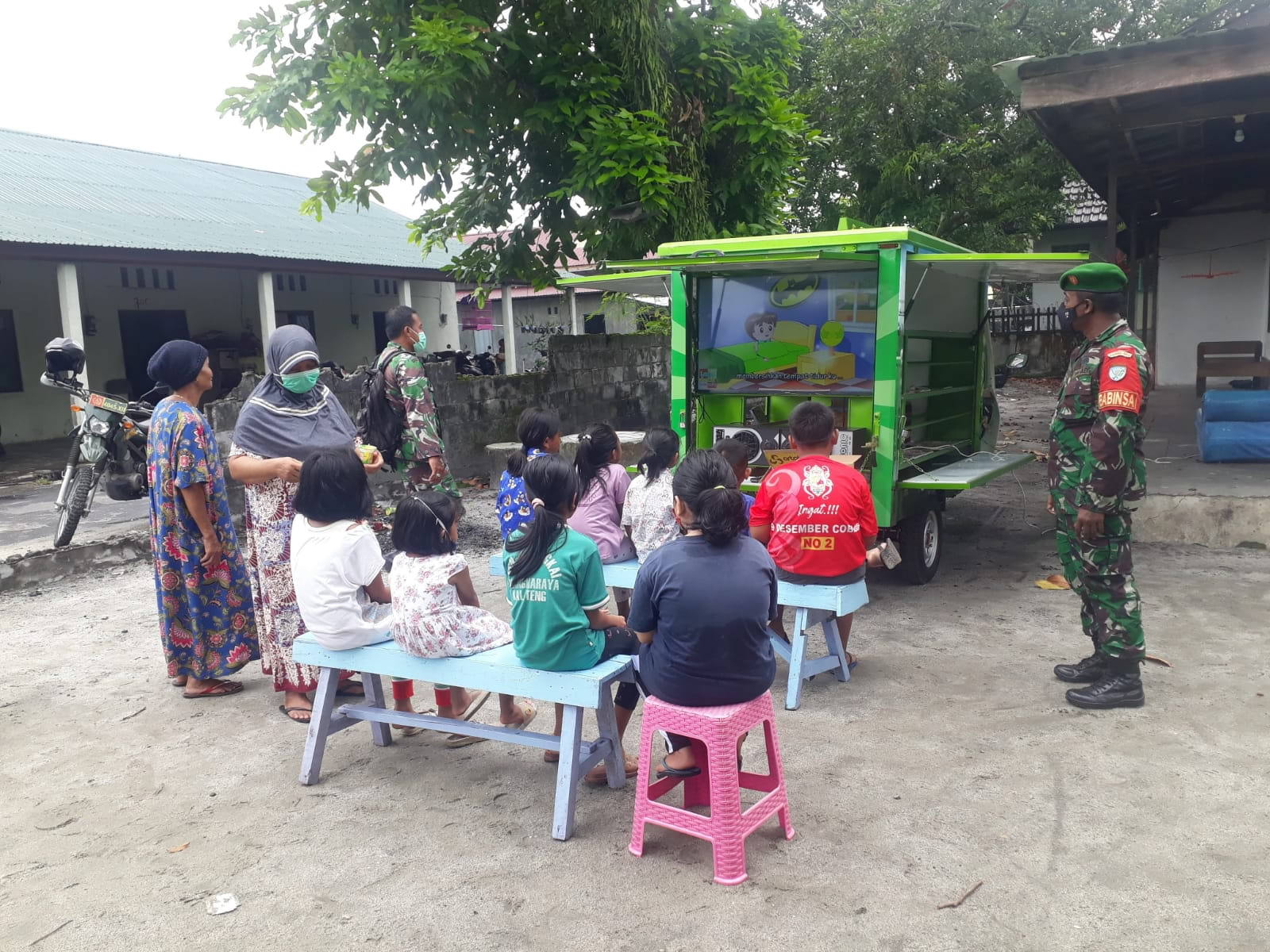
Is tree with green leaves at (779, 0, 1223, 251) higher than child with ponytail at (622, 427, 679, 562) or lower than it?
higher

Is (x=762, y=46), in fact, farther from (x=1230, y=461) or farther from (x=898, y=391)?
(x=1230, y=461)

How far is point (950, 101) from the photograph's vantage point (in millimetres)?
15539

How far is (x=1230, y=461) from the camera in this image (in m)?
8.09

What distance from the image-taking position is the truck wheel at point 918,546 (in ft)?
20.0

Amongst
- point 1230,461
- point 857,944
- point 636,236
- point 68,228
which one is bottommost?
point 857,944

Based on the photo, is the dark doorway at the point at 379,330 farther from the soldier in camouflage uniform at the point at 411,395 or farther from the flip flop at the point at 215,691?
the flip flop at the point at 215,691

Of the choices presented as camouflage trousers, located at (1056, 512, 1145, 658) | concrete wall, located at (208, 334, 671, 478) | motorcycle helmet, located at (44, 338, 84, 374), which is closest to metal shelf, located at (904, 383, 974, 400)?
camouflage trousers, located at (1056, 512, 1145, 658)

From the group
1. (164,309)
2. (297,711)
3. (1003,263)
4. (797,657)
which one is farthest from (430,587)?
(164,309)

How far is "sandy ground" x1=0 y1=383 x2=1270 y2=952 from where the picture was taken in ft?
8.89

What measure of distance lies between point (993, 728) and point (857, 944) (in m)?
1.64

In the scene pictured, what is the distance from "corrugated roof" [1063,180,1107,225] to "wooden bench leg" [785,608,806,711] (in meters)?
16.1

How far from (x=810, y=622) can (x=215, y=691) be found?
112 inches

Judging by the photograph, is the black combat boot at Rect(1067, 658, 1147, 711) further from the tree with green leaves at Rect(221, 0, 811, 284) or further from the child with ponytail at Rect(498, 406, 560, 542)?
the tree with green leaves at Rect(221, 0, 811, 284)

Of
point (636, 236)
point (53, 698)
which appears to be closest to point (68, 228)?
point (636, 236)
